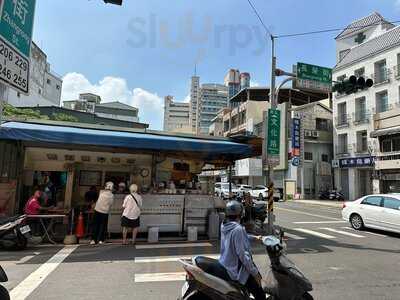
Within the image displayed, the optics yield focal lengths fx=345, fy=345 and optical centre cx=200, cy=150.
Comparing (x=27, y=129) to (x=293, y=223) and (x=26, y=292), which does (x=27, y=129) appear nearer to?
(x=26, y=292)

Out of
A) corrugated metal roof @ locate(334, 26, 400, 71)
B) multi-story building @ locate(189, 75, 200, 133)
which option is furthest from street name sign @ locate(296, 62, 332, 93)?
multi-story building @ locate(189, 75, 200, 133)

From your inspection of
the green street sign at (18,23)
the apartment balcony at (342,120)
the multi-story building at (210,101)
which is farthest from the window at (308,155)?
the multi-story building at (210,101)

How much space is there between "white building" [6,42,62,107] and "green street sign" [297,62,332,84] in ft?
123

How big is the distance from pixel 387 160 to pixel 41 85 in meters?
47.4

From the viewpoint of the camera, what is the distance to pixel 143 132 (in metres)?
12.1

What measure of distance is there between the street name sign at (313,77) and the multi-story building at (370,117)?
1870 centimetres

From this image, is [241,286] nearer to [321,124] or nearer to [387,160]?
[387,160]

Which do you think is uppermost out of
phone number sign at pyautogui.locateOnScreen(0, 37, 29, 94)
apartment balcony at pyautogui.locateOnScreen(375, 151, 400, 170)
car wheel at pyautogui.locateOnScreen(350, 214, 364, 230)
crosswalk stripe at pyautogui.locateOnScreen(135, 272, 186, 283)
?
apartment balcony at pyautogui.locateOnScreen(375, 151, 400, 170)

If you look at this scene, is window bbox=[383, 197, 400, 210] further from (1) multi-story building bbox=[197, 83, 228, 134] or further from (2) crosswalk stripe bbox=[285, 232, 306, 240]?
(1) multi-story building bbox=[197, 83, 228, 134]

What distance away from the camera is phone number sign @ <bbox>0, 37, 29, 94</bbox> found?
2.91m

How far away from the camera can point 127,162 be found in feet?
48.2

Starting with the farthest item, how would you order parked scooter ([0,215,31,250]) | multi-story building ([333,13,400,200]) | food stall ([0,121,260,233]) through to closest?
multi-story building ([333,13,400,200])
food stall ([0,121,260,233])
parked scooter ([0,215,31,250])

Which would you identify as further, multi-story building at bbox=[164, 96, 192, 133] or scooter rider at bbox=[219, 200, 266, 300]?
multi-story building at bbox=[164, 96, 192, 133]

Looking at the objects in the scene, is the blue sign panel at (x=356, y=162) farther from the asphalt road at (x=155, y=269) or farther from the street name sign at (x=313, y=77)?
the asphalt road at (x=155, y=269)
